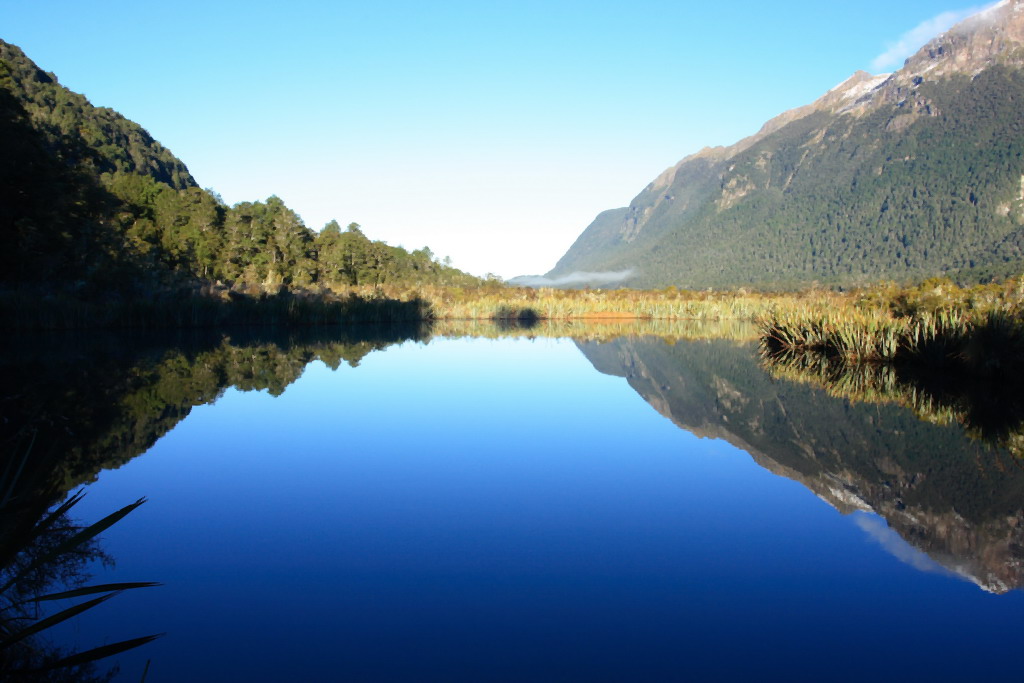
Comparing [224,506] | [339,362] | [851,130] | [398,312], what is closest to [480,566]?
[224,506]

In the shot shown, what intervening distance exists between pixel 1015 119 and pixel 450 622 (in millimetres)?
115614

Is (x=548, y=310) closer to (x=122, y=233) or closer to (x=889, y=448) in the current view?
(x=122, y=233)

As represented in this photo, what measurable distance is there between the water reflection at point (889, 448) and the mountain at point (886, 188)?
5995 cm

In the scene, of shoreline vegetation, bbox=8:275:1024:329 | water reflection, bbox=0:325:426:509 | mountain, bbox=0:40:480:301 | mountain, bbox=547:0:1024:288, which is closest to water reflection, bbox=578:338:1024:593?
shoreline vegetation, bbox=8:275:1024:329

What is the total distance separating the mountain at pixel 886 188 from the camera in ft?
270

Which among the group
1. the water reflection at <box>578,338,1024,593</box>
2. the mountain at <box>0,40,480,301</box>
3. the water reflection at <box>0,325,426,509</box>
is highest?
the mountain at <box>0,40,480,301</box>

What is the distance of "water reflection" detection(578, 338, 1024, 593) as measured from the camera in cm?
334

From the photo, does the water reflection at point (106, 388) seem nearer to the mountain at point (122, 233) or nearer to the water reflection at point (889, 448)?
the water reflection at point (889, 448)

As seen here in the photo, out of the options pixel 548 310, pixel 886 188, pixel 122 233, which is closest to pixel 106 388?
pixel 122 233

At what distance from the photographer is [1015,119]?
92.2 meters

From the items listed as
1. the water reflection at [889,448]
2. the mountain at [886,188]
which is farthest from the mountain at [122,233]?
the mountain at [886,188]

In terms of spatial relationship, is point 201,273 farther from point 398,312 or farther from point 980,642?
point 980,642

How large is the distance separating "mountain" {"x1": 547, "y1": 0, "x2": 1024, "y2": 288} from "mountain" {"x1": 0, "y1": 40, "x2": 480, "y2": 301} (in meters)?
51.9

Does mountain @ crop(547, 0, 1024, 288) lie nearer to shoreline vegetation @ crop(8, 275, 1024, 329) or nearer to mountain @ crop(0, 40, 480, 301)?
shoreline vegetation @ crop(8, 275, 1024, 329)
